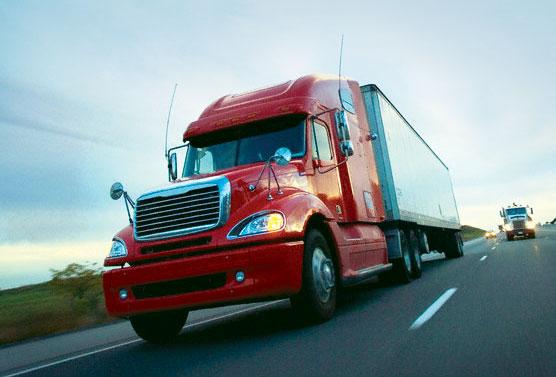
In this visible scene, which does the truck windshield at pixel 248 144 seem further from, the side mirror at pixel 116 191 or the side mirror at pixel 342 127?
the side mirror at pixel 116 191

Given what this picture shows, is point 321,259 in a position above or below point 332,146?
below

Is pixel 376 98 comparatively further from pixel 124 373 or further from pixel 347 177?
pixel 124 373

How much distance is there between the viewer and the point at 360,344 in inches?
184

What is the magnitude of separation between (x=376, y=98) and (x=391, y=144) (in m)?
1.11

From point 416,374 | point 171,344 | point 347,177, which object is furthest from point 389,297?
point 416,374

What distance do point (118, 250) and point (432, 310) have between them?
394 centimetres

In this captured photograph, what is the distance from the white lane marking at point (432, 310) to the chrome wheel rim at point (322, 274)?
1095mm

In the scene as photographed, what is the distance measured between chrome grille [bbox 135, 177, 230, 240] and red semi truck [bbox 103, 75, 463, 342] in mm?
12

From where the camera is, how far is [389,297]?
847 cm

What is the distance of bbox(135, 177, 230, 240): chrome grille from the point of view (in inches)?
223

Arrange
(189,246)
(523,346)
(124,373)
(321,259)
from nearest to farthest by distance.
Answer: (523,346), (124,373), (189,246), (321,259)

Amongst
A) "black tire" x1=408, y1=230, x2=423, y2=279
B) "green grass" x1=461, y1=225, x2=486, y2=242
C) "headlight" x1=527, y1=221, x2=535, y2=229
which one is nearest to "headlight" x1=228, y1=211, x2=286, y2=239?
"black tire" x1=408, y1=230, x2=423, y2=279

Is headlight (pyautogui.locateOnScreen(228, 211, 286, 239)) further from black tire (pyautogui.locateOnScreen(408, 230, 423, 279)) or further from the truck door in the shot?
black tire (pyautogui.locateOnScreen(408, 230, 423, 279))

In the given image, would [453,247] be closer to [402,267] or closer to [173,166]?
[402,267]
